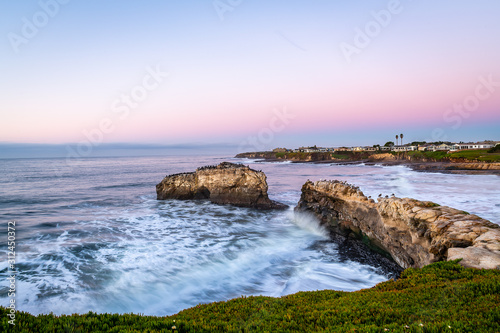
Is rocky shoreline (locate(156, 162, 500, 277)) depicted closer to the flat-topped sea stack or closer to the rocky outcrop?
the rocky outcrop

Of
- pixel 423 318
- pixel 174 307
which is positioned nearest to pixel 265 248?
pixel 174 307

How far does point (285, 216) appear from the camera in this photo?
27250 mm

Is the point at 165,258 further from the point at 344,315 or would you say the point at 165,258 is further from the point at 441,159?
the point at 441,159

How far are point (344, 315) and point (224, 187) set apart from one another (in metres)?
26.9

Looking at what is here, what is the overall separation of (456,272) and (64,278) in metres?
16.2

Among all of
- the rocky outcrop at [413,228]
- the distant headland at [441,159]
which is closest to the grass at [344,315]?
the rocky outcrop at [413,228]

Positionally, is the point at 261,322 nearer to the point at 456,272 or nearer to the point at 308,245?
the point at 456,272

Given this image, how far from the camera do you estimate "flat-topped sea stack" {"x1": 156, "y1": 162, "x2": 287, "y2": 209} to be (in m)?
31.2

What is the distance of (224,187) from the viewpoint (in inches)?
1280

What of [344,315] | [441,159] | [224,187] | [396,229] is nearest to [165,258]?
[344,315]

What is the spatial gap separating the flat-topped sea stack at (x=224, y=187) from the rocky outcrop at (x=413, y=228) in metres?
9.62

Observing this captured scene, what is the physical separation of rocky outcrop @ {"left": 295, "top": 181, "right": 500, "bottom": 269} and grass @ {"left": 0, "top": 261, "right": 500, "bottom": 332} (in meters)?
2.30

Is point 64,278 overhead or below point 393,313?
below

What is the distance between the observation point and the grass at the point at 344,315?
5.32 meters
